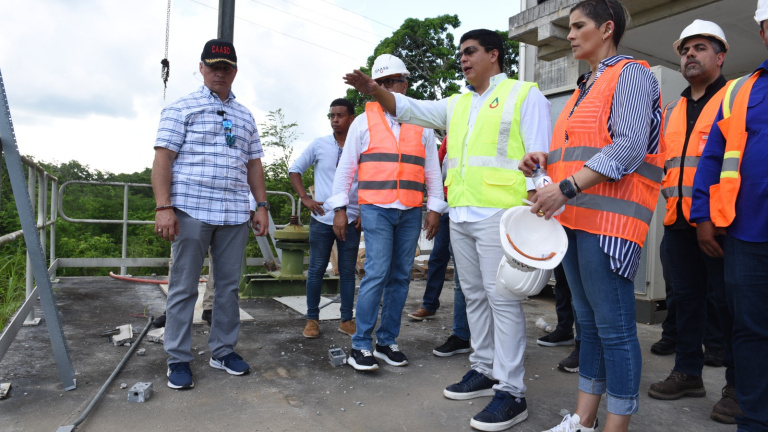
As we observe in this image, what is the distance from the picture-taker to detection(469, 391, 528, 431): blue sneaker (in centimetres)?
240

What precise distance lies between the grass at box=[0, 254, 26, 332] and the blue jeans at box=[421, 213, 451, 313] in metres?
3.50

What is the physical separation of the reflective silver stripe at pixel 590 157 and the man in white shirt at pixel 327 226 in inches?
82.2

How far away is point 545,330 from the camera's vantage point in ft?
14.5

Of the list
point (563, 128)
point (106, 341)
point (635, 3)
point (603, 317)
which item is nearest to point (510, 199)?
point (563, 128)

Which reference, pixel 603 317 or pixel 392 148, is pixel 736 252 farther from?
pixel 392 148

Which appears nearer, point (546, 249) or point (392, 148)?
point (546, 249)

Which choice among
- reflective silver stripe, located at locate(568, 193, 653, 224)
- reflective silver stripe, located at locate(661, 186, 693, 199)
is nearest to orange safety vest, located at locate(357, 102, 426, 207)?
reflective silver stripe, located at locate(568, 193, 653, 224)

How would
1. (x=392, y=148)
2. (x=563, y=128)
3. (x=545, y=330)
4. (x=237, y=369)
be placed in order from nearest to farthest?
1. (x=563, y=128)
2. (x=237, y=369)
3. (x=392, y=148)
4. (x=545, y=330)

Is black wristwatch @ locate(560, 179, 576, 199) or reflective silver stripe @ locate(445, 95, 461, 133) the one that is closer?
black wristwatch @ locate(560, 179, 576, 199)

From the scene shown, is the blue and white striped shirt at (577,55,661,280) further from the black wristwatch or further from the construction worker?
the construction worker

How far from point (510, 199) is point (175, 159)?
1.95 meters

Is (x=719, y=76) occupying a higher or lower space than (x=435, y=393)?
higher

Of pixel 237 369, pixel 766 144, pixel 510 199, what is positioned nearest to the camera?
pixel 766 144

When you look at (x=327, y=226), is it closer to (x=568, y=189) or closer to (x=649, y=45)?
(x=568, y=189)
